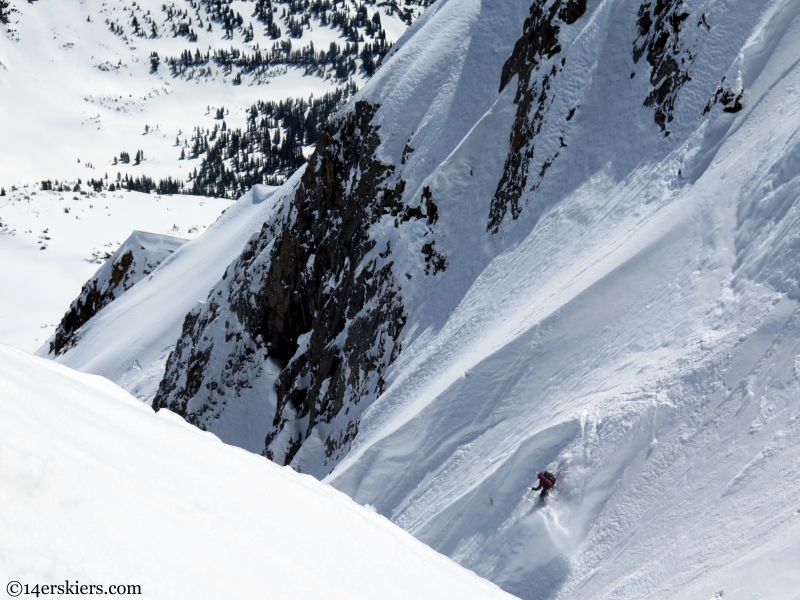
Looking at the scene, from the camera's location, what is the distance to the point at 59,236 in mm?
72562

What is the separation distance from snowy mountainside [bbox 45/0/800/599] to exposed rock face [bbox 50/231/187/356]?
1945 centimetres

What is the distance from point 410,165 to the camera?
69.5 ft

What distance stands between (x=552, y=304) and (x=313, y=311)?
1172cm

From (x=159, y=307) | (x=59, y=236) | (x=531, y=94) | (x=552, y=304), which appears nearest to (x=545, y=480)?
(x=552, y=304)

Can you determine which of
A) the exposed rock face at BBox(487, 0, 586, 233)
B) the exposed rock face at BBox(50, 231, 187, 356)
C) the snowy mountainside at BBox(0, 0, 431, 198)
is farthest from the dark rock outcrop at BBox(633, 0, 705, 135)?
the snowy mountainside at BBox(0, 0, 431, 198)

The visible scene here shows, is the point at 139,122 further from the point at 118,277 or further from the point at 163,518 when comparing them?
the point at 163,518

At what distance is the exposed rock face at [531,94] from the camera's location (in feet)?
58.3

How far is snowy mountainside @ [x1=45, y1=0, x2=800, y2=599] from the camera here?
846 centimetres

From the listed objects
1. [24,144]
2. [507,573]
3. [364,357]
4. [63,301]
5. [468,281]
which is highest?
[507,573]

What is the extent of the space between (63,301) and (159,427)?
202 ft

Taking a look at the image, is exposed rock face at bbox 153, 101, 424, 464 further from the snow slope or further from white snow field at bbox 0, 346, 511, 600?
white snow field at bbox 0, 346, 511, 600

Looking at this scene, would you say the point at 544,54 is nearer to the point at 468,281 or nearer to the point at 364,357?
the point at 468,281

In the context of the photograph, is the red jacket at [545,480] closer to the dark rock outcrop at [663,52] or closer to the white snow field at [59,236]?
the dark rock outcrop at [663,52]

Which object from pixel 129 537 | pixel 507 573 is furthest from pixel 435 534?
pixel 129 537
